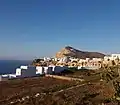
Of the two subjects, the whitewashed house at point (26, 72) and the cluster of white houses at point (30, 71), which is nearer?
the cluster of white houses at point (30, 71)

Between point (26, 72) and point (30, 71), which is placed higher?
point (30, 71)

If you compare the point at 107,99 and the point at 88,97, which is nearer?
the point at 107,99

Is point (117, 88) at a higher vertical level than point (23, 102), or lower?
higher

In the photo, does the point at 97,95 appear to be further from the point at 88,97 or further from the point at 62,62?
the point at 62,62

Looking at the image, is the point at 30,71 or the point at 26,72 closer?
the point at 26,72

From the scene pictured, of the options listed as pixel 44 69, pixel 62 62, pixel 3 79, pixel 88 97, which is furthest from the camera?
pixel 62 62

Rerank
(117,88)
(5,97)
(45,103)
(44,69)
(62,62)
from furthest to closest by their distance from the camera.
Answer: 1. (62,62)
2. (44,69)
3. (5,97)
4. (45,103)
5. (117,88)

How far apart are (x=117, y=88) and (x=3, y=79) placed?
85.0 ft

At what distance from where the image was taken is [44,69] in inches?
2058

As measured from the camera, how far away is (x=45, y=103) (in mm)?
20625

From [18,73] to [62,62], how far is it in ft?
129

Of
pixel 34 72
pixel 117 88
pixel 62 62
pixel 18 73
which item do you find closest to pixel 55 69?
pixel 34 72

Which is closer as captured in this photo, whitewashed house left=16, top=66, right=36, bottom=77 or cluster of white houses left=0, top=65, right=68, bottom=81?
cluster of white houses left=0, top=65, right=68, bottom=81

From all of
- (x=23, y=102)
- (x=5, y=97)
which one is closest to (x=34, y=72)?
(x=5, y=97)
